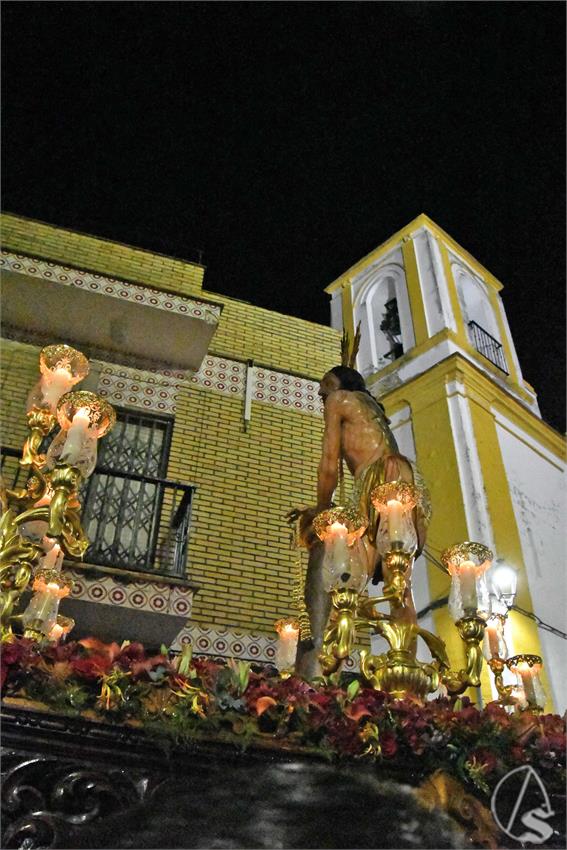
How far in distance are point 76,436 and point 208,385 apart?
6.32m

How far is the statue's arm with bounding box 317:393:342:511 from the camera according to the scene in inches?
216

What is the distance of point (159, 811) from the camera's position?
7.98 ft

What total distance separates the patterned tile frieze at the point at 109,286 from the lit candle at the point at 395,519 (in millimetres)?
5950

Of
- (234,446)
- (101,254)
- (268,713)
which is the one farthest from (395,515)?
(101,254)

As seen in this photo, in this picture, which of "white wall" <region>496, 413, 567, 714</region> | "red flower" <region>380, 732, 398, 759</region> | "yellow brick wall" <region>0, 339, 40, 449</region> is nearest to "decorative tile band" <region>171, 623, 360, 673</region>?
"yellow brick wall" <region>0, 339, 40, 449</region>

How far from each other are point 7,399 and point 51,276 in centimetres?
168

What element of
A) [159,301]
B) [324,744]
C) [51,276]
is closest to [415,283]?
[159,301]

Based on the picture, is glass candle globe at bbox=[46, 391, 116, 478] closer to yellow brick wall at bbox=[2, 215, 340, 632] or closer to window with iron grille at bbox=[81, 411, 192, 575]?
window with iron grille at bbox=[81, 411, 192, 575]

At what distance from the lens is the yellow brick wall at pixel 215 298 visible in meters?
10.6

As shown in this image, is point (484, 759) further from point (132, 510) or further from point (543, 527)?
point (543, 527)

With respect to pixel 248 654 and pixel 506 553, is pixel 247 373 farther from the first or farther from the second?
pixel 506 553

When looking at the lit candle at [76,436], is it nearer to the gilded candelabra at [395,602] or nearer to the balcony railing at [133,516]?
the gilded candelabra at [395,602]

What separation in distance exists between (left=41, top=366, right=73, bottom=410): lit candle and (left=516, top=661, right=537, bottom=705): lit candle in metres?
3.71

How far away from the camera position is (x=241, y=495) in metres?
9.30
